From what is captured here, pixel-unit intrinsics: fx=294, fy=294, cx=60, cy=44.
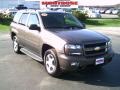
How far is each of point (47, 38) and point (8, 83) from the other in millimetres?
1685

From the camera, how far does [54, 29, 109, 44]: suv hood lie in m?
7.60

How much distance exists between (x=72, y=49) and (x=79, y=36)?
0.57 metres

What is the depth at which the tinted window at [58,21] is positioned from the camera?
8.94m

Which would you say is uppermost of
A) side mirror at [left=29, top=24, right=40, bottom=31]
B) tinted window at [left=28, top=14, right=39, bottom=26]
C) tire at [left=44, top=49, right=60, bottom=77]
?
tinted window at [left=28, top=14, right=39, bottom=26]

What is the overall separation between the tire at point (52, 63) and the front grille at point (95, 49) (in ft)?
2.75

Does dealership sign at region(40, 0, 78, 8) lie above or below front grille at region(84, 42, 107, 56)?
above

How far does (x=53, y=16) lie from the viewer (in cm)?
927

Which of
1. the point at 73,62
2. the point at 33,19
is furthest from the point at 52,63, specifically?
the point at 33,19

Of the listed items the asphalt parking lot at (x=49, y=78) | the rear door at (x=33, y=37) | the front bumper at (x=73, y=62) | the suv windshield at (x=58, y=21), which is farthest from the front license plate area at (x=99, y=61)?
the rear door at (x=33, y=37)

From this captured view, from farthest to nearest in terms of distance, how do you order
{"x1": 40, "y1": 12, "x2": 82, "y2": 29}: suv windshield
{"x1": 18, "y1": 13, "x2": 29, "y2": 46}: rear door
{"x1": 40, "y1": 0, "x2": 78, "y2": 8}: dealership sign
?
{"x1": 40, "y1": 0, "x2": 78, "y2": 8}: dealership sign, {"x1": 18, "y1": 13, "x2": 29, "y2": 46}: rear door, {"x1": 40, "y1": 12, "x2": 82, "y2": 29}: suv windshield

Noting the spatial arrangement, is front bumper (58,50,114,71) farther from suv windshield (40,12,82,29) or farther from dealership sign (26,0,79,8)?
dealership sign (26,0,79,8)

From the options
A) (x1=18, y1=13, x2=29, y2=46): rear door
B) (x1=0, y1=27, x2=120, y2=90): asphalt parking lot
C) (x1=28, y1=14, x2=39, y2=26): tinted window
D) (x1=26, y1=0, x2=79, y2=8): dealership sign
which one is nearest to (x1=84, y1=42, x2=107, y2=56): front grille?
(x1=0, y1=27, x2=120, y2=90): asphalt parking lot

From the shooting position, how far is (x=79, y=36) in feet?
25.8

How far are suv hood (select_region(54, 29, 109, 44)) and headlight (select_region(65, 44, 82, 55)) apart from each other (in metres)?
0.13
